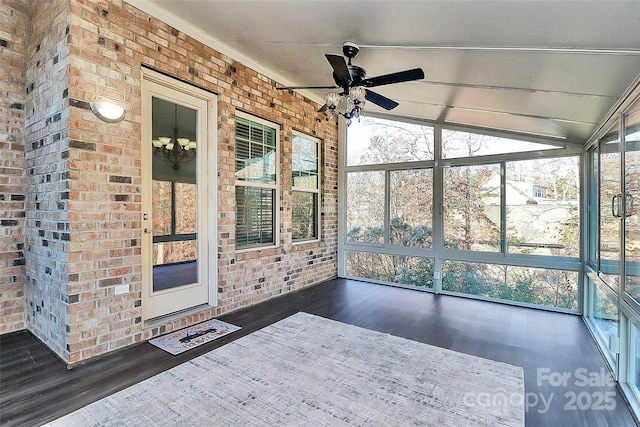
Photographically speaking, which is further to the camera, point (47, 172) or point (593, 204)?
point (593, 204)

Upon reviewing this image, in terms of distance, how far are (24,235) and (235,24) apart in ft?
10.2

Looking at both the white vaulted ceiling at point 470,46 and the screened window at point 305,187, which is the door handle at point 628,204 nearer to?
the white vaulted ceiling at point 470,46

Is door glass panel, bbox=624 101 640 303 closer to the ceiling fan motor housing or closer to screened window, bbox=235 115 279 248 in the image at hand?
the ceiling fan motor housing

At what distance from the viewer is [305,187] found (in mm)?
5328

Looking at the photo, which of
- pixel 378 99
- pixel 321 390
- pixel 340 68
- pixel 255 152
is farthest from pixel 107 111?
pixel 321 390

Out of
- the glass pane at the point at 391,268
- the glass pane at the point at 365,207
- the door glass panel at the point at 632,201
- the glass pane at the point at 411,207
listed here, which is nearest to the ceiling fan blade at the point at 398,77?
the door glass panel at the point at 632,201

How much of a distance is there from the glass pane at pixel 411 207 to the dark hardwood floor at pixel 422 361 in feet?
3.41

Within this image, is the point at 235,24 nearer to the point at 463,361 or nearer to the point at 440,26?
the point at 440,26

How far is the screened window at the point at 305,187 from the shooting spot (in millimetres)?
5117

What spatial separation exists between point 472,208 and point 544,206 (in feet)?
2.94

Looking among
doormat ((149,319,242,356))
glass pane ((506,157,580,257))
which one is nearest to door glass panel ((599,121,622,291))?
glass pane ((506,157,580,257))

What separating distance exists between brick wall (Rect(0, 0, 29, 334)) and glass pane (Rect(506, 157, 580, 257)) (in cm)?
602

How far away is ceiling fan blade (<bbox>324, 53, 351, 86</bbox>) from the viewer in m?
2.35

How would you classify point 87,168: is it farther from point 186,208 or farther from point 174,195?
point 186,208
